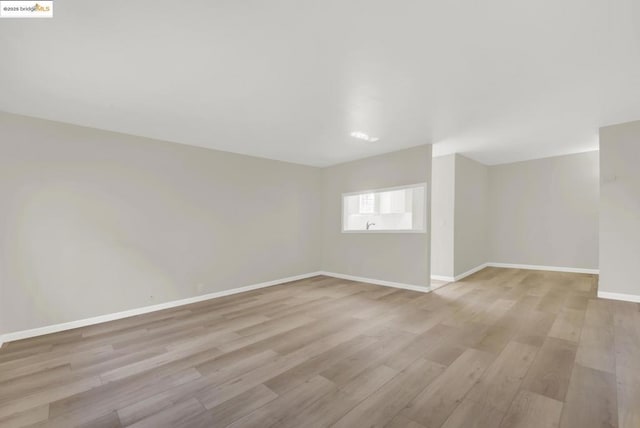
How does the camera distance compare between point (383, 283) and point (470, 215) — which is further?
point (470, 215)

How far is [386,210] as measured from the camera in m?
7.62

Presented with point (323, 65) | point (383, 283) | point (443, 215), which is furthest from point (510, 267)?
point (323, 65)

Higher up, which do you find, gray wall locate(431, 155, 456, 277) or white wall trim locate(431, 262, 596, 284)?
gray wall locate(431, 155, 456, 277)

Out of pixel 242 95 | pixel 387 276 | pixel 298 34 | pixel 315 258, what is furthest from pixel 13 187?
pixel 387 276

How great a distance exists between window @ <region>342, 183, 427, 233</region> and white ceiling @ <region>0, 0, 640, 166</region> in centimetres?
168

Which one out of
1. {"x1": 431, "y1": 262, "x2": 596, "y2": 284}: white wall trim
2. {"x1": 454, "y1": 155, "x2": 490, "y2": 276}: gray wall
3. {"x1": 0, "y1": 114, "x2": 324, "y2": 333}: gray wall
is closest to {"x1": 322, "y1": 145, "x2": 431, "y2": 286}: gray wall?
{"x1": 431, "y1": 262, "x2": 596, "y2": 284}: white wall trim

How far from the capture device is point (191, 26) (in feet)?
5.79

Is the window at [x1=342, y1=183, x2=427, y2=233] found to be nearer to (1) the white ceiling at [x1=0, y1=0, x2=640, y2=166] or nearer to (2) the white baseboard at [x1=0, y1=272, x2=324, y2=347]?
(1) the white ceiling at [x1=0, y1=0, x2=640, y2=166]

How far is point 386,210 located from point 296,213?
2.99 metres

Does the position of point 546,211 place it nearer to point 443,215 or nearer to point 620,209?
point 620,209

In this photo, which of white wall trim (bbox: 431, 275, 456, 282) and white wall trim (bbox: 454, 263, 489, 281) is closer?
white wall trim (bbox: 431, 275, 456, 282)

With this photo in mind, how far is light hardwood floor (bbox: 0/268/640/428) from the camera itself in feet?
5.61

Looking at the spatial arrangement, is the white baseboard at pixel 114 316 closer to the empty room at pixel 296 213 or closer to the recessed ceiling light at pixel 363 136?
the empty room at pixel 296 213

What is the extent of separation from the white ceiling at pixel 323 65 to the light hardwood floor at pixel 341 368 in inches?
100
